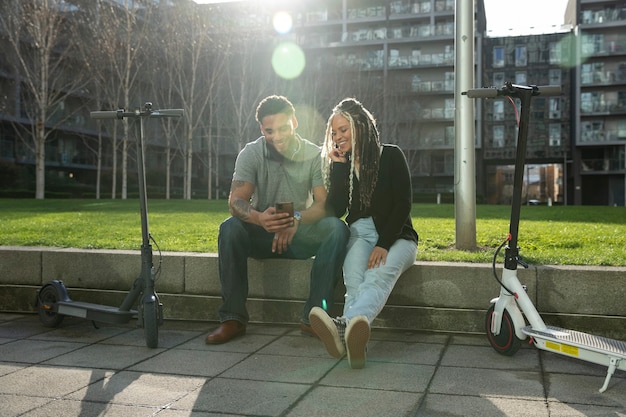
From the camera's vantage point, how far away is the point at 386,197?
461cm

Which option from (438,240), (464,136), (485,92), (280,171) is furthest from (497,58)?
(485,92)

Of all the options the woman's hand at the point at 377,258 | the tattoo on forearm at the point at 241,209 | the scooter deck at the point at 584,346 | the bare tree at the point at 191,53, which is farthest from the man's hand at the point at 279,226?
the bare tree at the point at 191,53

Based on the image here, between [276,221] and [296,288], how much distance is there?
0.76 m

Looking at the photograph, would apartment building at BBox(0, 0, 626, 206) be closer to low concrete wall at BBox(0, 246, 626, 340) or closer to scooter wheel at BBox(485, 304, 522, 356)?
low concrete wall at BBox(0, 246, 626, 340)

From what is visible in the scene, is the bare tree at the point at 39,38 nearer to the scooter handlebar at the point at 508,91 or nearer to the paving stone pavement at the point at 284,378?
the paving stone pavement at the point at 284,378

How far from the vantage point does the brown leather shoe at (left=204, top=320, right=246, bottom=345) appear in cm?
458

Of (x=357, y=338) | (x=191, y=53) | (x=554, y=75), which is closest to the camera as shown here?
(x=357, y=338)

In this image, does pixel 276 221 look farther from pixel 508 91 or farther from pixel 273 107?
pixel 508 91

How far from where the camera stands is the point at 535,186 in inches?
2317

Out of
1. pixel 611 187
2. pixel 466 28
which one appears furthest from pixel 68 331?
pixel 611 187

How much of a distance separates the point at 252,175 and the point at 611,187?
5452 cm

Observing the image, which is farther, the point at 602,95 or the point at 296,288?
the point at 602,95

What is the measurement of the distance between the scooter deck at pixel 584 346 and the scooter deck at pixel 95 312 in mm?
2817

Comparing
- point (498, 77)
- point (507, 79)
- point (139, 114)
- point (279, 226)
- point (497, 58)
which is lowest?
point (279, 226)
